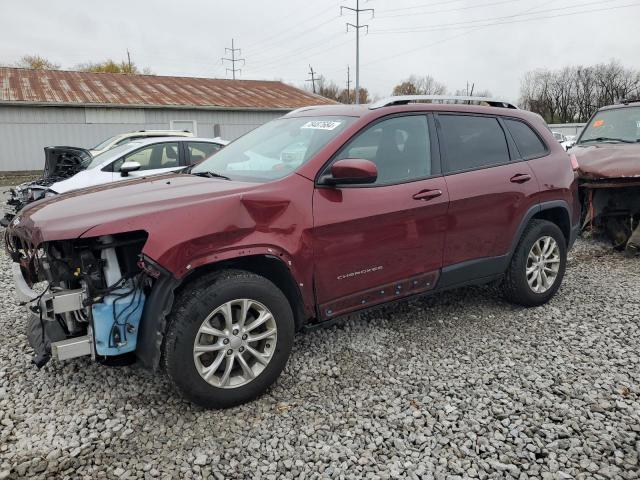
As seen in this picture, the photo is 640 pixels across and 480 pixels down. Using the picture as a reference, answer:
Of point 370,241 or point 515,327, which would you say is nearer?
point 370,241

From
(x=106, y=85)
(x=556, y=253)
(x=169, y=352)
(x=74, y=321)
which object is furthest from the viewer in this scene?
(x=106, y=85)

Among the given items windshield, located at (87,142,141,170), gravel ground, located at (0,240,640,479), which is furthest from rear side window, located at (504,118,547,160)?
windshield, located at (87,142,141,170)

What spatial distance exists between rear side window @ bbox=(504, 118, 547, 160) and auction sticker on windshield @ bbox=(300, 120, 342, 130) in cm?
184

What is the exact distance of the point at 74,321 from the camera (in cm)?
295

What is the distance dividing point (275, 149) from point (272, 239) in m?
1.02

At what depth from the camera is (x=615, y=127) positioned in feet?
25.2

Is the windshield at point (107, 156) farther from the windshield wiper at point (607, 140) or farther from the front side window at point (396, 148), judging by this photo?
the windshield wiper at point (607, 140)

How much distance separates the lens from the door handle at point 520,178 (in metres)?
4.25

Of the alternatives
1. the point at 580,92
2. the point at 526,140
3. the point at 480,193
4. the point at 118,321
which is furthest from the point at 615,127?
the point at 580,92

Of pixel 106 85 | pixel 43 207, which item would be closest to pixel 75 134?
pixel 106 85

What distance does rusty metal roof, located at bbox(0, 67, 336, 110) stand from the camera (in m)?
21.2

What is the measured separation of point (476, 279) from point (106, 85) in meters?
24.9

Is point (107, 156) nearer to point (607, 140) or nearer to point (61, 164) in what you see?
point (61, 164)

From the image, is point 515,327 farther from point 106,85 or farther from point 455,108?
point 106,85
